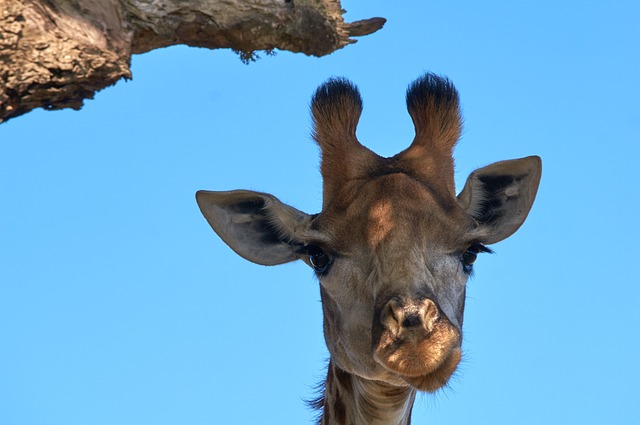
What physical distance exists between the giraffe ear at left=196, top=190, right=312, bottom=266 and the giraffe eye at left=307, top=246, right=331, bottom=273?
36 cm

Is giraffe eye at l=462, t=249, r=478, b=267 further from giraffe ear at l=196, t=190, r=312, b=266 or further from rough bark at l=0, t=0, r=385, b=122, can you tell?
rough bark at l=0, t=0, r=385, b=122

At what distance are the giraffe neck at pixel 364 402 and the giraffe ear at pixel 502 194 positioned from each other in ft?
5.04

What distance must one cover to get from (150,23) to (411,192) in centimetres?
305

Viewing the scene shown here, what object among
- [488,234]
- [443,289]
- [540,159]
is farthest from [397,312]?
[540,159]

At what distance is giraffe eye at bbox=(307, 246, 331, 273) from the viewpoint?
7.35 metres

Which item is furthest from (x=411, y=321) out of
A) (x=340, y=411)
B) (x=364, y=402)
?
(x=340, y=411)

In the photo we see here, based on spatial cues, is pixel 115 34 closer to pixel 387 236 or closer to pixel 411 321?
pixel 411 321

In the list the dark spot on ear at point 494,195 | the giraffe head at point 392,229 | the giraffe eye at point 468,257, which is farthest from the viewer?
the dark spot on ear at point 494,195

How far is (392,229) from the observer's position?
6801 millimetres

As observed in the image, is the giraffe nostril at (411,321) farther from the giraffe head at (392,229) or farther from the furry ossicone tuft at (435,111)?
the furry ossicone tuft at (435,111)

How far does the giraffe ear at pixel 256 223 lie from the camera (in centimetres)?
784

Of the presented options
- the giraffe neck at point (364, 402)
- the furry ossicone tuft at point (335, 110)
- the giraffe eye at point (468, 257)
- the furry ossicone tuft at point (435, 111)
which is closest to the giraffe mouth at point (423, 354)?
the giraffe eye at point (468, 257)

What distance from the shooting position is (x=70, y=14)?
431 centimetres

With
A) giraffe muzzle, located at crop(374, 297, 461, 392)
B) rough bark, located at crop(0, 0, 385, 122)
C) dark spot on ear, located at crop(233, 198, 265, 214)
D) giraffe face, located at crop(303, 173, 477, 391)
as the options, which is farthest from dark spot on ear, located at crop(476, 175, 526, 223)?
rough bark, located at crop(0, 0, 385, 122)
